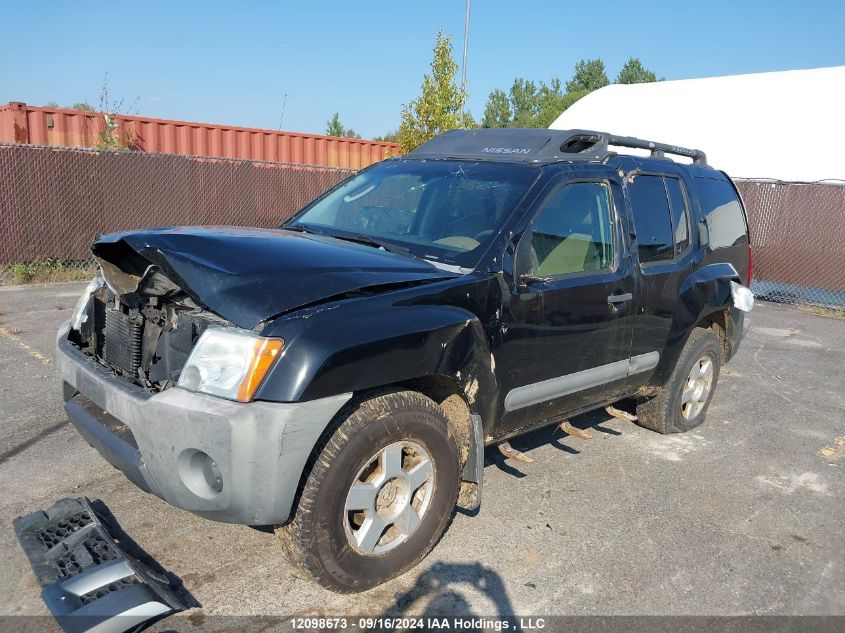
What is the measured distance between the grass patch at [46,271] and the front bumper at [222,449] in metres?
8.75

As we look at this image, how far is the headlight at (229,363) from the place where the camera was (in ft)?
8.54

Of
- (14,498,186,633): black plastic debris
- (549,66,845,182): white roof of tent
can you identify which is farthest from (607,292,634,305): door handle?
(549,66,845,182): white roof of tent

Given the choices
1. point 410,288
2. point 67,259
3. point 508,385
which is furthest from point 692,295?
point 67,259

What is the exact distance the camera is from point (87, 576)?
2.68 metres

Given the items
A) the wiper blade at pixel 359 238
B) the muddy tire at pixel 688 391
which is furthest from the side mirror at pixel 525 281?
the muddy tire at pixel 688 391

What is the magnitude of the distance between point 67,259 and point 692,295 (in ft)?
32.3

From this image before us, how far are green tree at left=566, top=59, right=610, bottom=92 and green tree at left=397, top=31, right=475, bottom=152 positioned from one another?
52.5m

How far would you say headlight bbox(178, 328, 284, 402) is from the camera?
2604 millimetres

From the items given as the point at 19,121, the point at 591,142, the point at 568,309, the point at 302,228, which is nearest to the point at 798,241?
the point at 591,142

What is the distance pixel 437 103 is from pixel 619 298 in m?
11.9

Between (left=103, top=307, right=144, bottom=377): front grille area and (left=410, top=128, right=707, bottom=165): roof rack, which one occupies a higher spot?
(left=410, top=128, right=707, bottom=165): roof rack

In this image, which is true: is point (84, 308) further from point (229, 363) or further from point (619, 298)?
point (619, 298)

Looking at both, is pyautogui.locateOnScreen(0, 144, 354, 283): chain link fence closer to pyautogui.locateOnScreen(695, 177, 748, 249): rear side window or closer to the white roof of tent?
the white roof of tent

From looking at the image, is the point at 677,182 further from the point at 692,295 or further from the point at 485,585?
the point at 485,585
